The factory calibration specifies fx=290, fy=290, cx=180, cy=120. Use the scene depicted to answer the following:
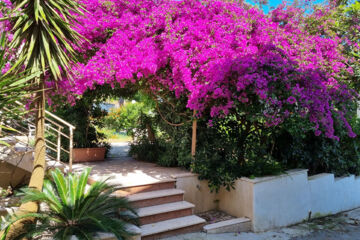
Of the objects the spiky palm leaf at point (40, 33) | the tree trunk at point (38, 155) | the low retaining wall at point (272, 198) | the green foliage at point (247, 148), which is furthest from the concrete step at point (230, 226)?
the spiky palm leaf at point (40, 33)

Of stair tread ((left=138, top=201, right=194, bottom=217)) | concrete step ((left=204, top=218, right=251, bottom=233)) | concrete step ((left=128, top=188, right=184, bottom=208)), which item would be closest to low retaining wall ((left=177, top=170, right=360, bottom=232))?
concrete step ((left=204, top=218, right=251, bottom=233))

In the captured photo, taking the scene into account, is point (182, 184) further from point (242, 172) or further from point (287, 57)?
point (287, 57)

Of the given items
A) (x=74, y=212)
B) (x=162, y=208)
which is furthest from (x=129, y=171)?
(x=74, y=212)

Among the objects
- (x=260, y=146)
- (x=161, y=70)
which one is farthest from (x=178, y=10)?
(x=260, y=146)

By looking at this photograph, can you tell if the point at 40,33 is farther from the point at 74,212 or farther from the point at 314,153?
the point at 314,153

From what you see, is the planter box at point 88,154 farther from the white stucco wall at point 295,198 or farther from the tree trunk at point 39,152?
the white stucco wall at point 295,198

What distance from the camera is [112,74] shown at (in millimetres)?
5480

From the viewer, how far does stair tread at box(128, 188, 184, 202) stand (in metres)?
5.08

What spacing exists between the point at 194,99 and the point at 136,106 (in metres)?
11.9

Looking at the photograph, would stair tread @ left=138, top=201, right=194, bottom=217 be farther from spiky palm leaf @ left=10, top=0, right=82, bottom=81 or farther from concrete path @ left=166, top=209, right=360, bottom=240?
spiky palm leaf @ left=10, top=0, right=82, bottom=81

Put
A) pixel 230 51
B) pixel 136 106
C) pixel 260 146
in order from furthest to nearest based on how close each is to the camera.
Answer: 1. pixel 136 106
2. pixel 260 146
3. pixel 230 51

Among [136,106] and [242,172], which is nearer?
[242,172]

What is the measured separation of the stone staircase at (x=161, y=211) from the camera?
4734 millimetres

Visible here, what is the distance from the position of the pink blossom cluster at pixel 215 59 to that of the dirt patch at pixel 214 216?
83.9 inches
